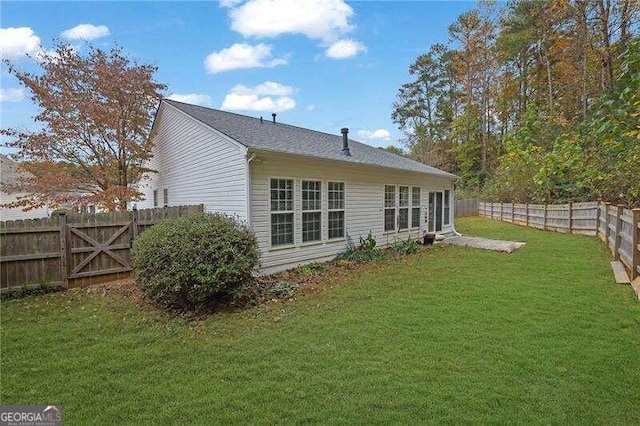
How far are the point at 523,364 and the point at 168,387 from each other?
3444mm

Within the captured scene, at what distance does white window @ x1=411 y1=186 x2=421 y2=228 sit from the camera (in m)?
12.1

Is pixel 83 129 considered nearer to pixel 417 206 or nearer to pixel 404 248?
pixel 404 248

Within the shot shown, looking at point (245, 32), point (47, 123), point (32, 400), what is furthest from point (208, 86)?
point (32, 400)

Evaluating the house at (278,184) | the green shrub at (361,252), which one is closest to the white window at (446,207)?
the house at (278,184)

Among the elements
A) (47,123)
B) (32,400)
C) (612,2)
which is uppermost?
(612,2)

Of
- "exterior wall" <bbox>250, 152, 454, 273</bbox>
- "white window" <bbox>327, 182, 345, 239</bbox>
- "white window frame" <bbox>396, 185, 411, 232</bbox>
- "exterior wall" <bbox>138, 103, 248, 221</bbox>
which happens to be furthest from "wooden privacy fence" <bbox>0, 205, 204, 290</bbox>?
"white window frame" <bbox>396, 185, 411, 232</bbox>

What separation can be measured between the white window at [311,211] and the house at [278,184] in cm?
2

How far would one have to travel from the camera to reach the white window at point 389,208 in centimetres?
1080

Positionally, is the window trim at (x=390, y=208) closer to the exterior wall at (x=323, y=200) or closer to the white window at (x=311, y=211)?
the exterior wall at (x=323, y=200)

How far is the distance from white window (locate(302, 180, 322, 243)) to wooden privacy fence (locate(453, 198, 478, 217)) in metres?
18.8

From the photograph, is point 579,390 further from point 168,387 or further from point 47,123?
point 47,123

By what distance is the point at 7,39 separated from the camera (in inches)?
239

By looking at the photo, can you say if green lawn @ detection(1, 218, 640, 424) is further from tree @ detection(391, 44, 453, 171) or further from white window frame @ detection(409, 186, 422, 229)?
tree @ detection(391, 44, 453, 171)

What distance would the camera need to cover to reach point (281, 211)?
766 centimetres
